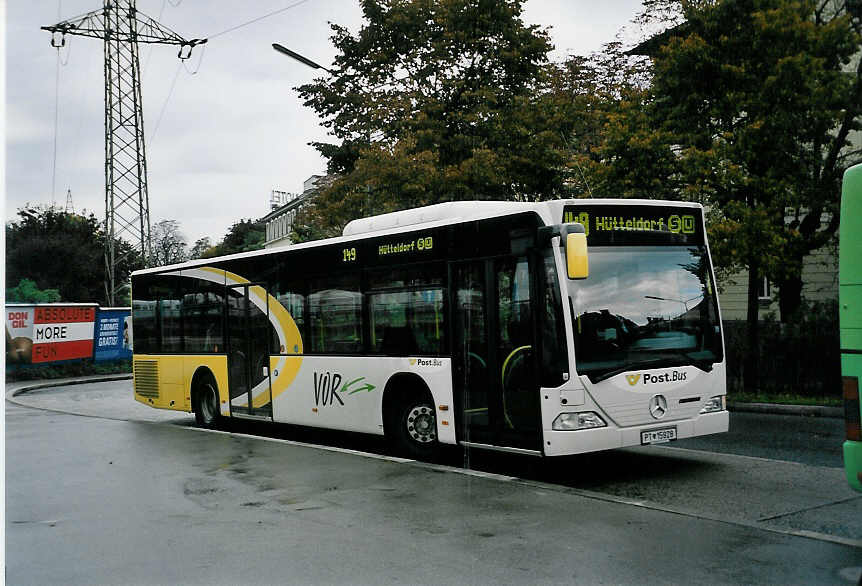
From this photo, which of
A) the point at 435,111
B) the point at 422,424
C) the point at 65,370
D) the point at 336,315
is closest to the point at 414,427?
the point at 422,424

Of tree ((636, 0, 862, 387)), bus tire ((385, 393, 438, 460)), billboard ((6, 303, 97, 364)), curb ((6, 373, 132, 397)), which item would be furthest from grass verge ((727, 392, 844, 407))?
billboard ((6, 303, 97, 364))

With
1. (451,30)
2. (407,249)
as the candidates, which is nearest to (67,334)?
(451,30)

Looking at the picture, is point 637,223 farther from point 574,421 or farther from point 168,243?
point 168,243

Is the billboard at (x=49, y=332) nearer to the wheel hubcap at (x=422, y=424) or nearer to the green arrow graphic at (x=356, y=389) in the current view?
the green arrow graphic at (x=356, y=389)

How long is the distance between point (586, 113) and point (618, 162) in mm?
8009

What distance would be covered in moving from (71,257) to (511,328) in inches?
1212

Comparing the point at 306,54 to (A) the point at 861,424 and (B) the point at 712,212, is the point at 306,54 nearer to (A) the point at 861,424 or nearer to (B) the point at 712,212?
(B) the point at 712,212

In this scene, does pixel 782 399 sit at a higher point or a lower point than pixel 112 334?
lower

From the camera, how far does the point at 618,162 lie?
62.4 ft

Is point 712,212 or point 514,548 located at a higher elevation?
point 712,212

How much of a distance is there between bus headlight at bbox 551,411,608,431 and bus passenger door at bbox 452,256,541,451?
0.25m

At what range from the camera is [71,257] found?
119 ft

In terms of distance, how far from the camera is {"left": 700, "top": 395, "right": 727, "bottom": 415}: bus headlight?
9.73 metres

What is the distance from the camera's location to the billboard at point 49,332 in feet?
107
